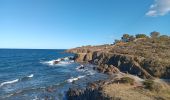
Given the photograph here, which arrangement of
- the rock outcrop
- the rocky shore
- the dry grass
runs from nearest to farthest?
the dry grass
the rocky shore
the rock outcrop

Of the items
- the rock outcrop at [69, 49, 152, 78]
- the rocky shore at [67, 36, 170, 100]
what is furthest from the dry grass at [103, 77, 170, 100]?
the rock outcrop at [69, 49, 152, 78]

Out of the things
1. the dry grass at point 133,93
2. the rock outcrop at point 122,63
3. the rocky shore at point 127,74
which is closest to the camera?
the dry grass at point 133,93

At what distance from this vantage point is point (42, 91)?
52.6 m

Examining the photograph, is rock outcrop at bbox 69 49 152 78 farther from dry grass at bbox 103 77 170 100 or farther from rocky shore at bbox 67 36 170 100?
dry grass at bbox 103 77 170 100

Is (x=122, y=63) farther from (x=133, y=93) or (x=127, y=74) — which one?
(x=133, y=93)

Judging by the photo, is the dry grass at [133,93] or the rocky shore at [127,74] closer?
the dry grass at [133,93]

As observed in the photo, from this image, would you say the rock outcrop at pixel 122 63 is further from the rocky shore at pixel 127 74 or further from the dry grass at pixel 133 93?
the dry grass at pixel 133 93

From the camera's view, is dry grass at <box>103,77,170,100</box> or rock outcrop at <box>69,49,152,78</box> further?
rock outcrop at <box>69,49,152,78</box>

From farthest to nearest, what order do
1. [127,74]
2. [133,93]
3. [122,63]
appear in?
[122,63] → [127,74] → [133,93]

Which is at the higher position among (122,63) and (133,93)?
(122,63)

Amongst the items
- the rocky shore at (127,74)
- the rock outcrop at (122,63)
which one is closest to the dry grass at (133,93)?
the rocky shore at (127,74)

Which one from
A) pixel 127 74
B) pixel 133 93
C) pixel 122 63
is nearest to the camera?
pixel 133 93

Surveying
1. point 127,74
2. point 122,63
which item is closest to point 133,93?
point 127,74

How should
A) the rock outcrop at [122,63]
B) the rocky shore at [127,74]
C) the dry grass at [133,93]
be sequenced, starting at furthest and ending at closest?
the rock outcrop at [122,63] → the rocky shore at [127,74] → the dry grass at [133,93]
